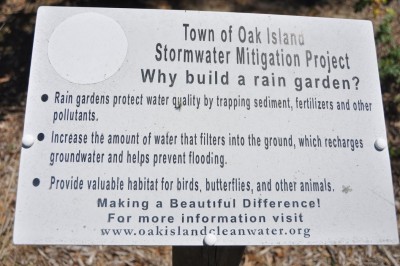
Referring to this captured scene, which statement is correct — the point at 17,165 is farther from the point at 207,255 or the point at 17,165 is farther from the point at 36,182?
Result: the point at 207,255

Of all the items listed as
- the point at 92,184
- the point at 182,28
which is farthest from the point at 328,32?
the point at 92,184

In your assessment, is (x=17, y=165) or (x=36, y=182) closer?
(x=36, y=182)


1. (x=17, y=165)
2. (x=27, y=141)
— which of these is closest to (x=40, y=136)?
(x=27, y=141)

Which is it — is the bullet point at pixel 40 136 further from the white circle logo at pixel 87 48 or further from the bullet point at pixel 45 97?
the white circle logo at pixel 87 48

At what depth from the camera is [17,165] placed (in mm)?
3674

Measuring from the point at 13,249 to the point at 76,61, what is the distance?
1994 millimetres

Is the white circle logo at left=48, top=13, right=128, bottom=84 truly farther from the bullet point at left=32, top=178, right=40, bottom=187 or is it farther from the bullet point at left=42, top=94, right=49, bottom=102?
the bullet point at left=32, top=178, right=40, bottom=187

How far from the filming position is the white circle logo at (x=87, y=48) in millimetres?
1967

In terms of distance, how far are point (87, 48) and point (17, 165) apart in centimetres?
209

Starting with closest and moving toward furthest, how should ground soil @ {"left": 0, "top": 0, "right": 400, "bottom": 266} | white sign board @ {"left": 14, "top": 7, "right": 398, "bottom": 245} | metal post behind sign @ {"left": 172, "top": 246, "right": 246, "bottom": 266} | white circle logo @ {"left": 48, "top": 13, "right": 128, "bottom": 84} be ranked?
white sign board @ {"left": 14, "top": 7, "right": 398, "bottom": 245} → white circle logo @ {"left": 48, "top": 13, "right": 128, "bottom": 84} → metal post behind sign @ {"left": 172, "top": 246, "right": 246, "bottom": 266} → ground soil @ {"left": 0, "top": 0, "right": 400, "bottom": 266}

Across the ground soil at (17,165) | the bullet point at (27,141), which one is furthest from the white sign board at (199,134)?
the ground soil at (17,165)

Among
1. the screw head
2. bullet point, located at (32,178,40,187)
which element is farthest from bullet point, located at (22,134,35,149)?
the screw head

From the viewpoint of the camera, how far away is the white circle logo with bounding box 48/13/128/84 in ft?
6.45

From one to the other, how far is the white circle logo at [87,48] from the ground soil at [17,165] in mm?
1885
